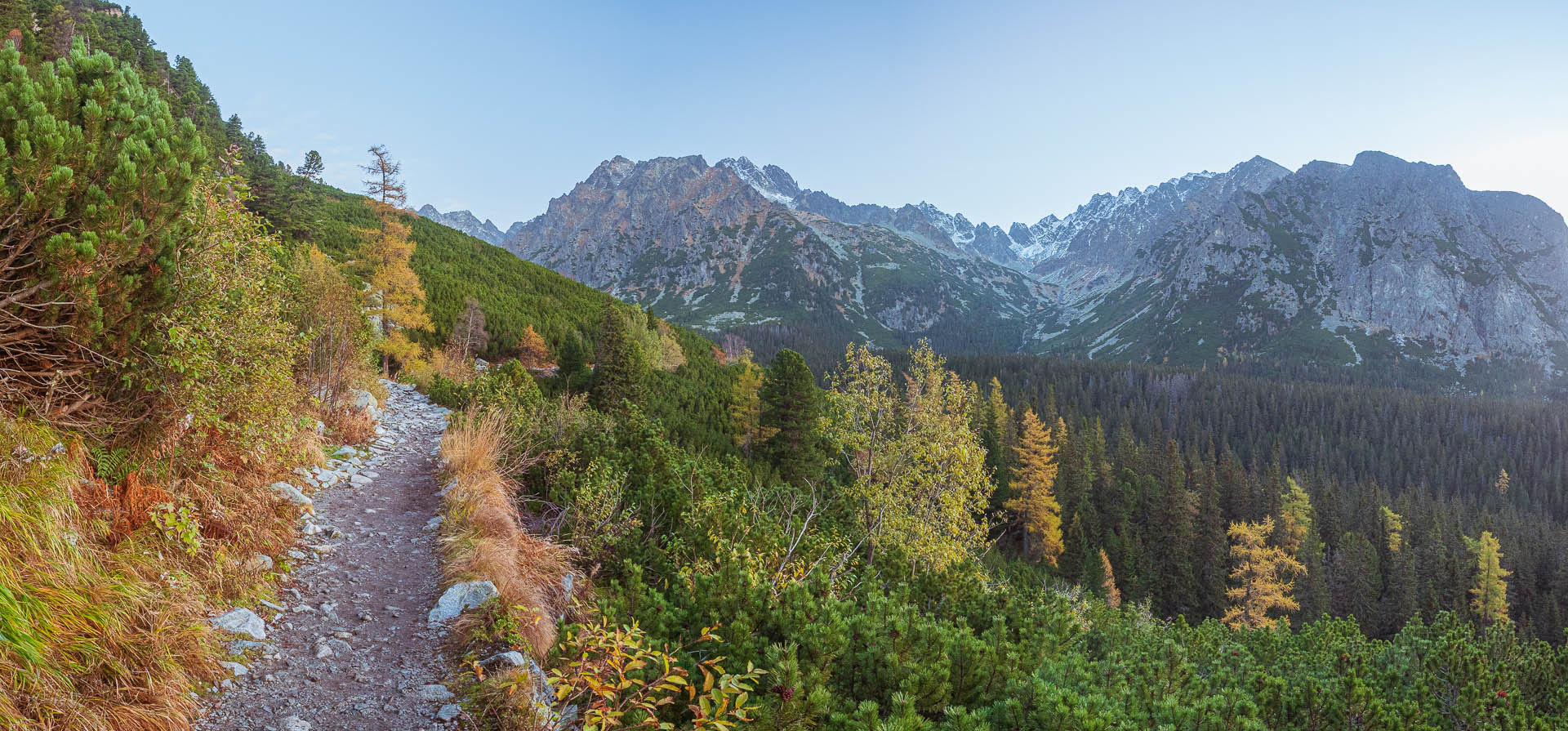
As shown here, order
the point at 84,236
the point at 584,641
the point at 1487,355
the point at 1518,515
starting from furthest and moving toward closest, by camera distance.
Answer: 1. the point at 1487,355
2. the point at 1518,515
3. the point at 84,236
4. the point at 584,641

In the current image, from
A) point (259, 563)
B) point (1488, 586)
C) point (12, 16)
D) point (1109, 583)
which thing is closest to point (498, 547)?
point (259, 563)

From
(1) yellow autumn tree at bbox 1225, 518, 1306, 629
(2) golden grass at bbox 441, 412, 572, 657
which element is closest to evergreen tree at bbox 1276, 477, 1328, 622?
(1) yellow autumn tree at bbox 1225, 518, 1306, 629

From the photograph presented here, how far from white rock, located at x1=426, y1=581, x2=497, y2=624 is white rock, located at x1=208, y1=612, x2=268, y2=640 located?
4.38 ft

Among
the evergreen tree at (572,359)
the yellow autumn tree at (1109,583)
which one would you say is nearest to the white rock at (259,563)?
the evergreen tree at (572,359)

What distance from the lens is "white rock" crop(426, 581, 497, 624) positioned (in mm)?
5973

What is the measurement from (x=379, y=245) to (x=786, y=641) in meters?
27.6

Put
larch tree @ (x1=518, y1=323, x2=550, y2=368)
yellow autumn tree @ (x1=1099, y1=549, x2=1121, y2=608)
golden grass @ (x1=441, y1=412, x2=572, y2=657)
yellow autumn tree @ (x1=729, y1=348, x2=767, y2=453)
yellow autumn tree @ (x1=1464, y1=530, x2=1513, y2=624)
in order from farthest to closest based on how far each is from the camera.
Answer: yellow autumn tree @ (x1=1464, y1=530, x2=1513, y2=624), yellow autumn tree @ (x1=1099, y1=549, x2=1121, y2=608), yellow autumn tree @ (x1=729, y1=348, x2=767, y2=453), larch tree @ (x1=518, y1=323, x2=550, y2=368), golden grass @ (x1=441, y1=412, x2=572, y2=657)

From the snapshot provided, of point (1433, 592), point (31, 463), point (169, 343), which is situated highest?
point (169, 343)

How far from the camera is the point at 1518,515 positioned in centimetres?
7725

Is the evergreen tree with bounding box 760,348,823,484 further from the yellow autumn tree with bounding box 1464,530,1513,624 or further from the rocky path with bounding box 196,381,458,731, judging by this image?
the yellow autumn tree with bounding box 1464,530,1513,624

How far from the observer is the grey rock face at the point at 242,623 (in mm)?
4719

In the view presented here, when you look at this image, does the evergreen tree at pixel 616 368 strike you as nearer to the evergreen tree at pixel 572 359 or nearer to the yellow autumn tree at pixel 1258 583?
the evergreen tree at pixel 572 359

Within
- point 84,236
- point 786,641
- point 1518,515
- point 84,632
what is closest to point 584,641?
point 786,641

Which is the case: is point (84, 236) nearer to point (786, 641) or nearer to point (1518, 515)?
point (786, 641)
